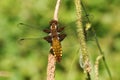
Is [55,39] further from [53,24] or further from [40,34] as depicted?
[40,34]

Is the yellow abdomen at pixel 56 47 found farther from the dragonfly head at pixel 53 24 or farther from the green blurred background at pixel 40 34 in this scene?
the green blurred background at pixel 40 34

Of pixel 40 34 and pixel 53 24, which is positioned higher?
pixel 40 34

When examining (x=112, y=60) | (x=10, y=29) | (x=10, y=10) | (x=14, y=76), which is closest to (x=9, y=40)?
(x=10, y=29)

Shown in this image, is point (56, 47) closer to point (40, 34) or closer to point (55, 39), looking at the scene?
point (55, 39)

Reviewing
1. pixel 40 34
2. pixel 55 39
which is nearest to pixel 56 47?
pixel 55 39

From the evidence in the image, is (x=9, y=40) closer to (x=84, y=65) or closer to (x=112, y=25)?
(x=112, y=25)

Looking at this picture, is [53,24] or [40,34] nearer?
[53,24]

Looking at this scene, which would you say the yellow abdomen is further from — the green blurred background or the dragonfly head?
the green blurred background

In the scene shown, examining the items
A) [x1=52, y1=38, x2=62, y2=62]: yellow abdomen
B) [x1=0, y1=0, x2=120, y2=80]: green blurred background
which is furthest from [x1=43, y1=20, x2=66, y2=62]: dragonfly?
[x1=0, y1=0, x2=120, y2=80]: green blurred background
